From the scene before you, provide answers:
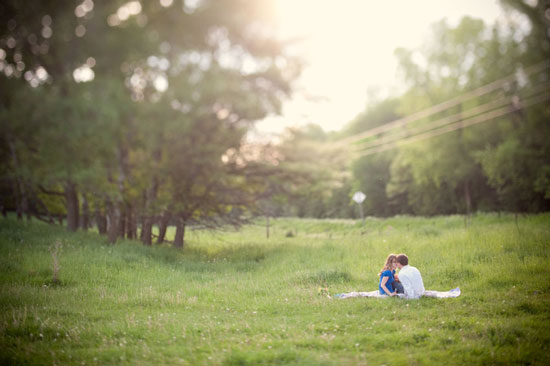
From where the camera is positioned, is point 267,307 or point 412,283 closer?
point 267,307

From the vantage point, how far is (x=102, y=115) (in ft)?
19.4

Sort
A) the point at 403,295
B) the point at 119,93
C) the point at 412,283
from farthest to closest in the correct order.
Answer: the point at 403,295, the point at 412,283, the point at 119,93

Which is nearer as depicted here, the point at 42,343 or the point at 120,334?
the point at 42,343

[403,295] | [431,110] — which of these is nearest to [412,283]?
[403,295]

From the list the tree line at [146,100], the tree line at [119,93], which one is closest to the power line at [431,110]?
the tree line at [146,100]

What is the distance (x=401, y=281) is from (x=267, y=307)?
10.3 ft

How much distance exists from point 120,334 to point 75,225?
13.3m

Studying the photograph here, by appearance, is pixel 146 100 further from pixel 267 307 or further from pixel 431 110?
pixel 431 110

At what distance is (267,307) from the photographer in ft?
27.9

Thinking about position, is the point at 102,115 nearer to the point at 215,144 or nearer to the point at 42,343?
the point at 215,144

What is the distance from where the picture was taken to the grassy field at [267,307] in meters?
5.76

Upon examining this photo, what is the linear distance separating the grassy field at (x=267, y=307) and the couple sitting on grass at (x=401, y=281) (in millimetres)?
361

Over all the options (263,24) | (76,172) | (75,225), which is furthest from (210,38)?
→ (75,225)

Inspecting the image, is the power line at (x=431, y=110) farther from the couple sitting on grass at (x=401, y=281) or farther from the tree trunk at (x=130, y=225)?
the tree trunk at (x=130, y=225)
